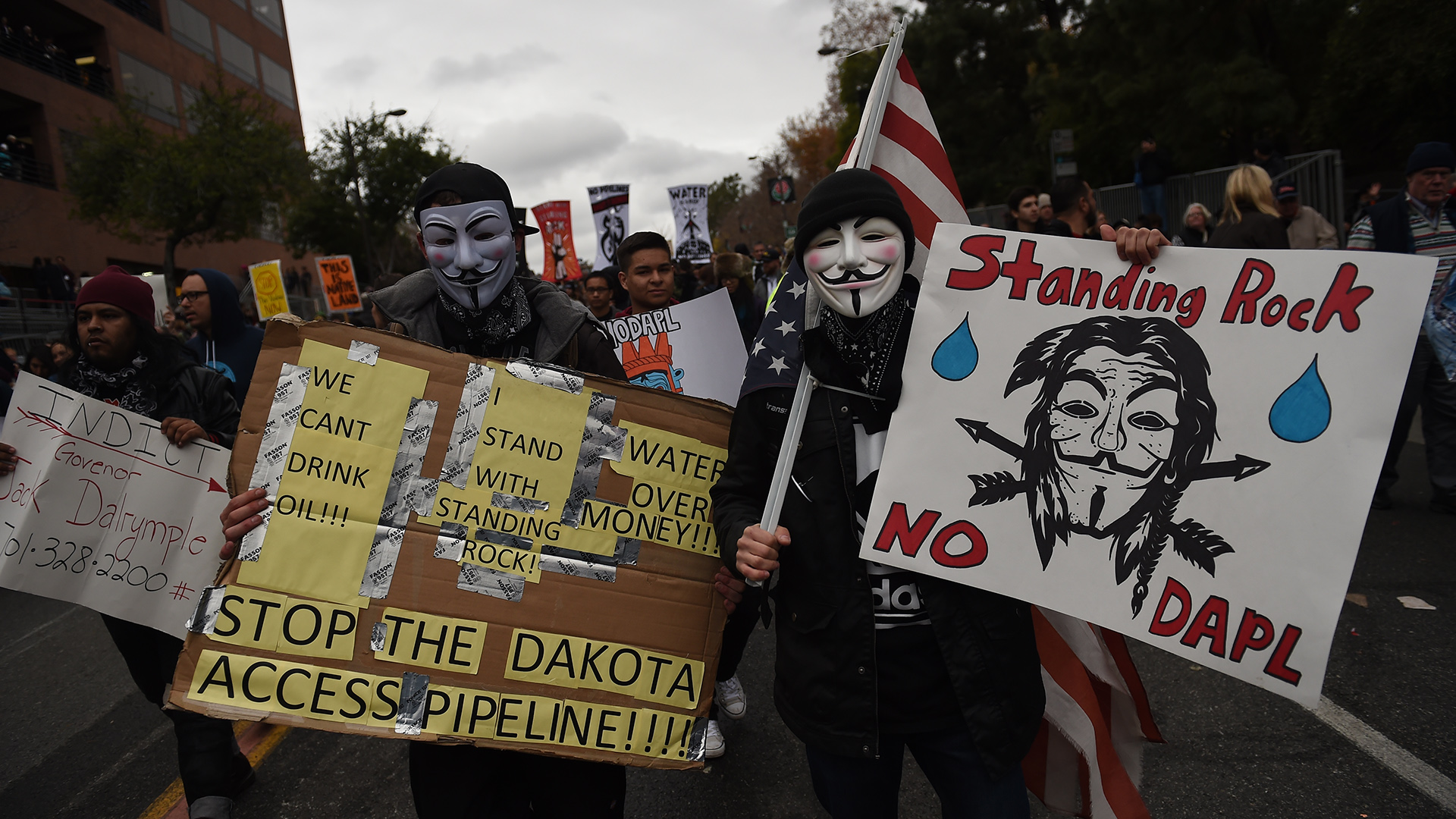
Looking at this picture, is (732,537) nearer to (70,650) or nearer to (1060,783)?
(1060,783)

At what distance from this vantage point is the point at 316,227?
3941 cm

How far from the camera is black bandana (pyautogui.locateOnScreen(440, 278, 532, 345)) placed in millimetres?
2436

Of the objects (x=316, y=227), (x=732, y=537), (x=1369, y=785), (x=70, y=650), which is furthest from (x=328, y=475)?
(x=316, y=227)

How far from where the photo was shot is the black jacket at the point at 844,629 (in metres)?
1.81

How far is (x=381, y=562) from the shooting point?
219 centimetres

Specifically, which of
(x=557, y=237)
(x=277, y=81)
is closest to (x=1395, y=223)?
(x=557, y=237)

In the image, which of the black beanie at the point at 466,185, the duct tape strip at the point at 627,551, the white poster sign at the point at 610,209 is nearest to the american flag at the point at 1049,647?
the duct tape strip at the point at 627,551

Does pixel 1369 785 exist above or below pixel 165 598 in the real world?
below

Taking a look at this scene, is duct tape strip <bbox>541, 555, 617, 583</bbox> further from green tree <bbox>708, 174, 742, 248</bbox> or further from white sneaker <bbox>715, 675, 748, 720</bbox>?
green tree <bbox>708, 174, 742, 248</bbox>

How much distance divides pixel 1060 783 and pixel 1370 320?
56.1 inches

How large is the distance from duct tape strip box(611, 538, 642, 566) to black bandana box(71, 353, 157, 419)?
77.3 inches

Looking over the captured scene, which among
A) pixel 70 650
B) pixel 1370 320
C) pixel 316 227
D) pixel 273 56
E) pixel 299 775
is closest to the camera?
pixel 1370 320

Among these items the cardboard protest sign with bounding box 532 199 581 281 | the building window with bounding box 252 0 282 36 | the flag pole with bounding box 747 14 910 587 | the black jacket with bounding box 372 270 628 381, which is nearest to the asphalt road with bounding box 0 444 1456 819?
the flag pole with bounding box 747 14 910 587

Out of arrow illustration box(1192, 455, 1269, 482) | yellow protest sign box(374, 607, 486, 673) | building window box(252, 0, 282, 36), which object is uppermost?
building window box(252, 0, 282, 36)
